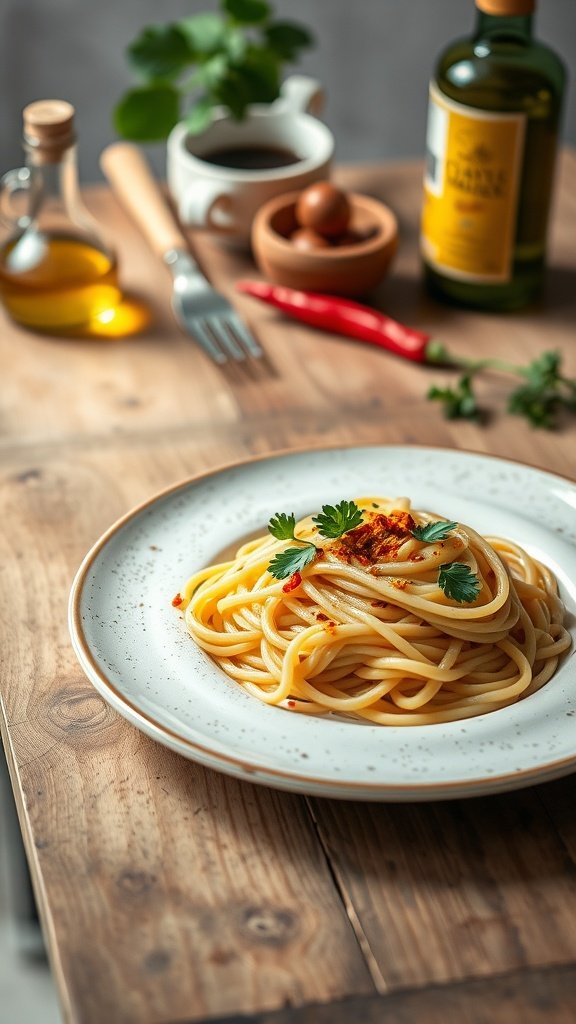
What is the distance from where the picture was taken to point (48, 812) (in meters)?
1.04

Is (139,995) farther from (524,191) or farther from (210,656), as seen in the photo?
(524,191)

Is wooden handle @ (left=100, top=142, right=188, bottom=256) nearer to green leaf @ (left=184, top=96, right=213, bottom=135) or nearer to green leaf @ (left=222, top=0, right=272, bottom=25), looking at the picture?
green leaf @ (left=184, top=96, right=213, bottom=135)

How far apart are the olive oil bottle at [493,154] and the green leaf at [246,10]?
1.55ft

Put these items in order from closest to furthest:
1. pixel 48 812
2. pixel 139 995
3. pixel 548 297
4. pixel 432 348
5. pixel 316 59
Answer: pixel 139 995, pixel 48 812, pixel 432 348, pixel 548 297, pixel 316 59

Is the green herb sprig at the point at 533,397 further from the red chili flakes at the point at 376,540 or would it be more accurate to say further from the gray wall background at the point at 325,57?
the gray wall background at the point at 325,57

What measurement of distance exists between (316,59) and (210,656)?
110 inches

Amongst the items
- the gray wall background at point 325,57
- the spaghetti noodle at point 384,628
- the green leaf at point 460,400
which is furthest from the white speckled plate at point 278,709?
the gray wall background at point 325,57

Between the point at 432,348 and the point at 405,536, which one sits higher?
the point at 405,536

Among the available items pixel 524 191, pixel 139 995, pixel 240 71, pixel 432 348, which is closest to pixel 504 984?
pixel 139 995

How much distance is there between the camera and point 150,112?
212 cm

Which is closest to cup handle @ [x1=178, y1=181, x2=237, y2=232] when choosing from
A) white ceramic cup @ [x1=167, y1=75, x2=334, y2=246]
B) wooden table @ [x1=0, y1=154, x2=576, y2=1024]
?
white ceramic cup @ [x1=167, y1=75, x2=334, y2=246]

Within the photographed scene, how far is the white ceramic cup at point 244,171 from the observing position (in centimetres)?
Answer: 200

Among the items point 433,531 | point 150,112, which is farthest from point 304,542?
point 150,112

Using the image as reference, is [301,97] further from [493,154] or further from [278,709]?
[278,709]
